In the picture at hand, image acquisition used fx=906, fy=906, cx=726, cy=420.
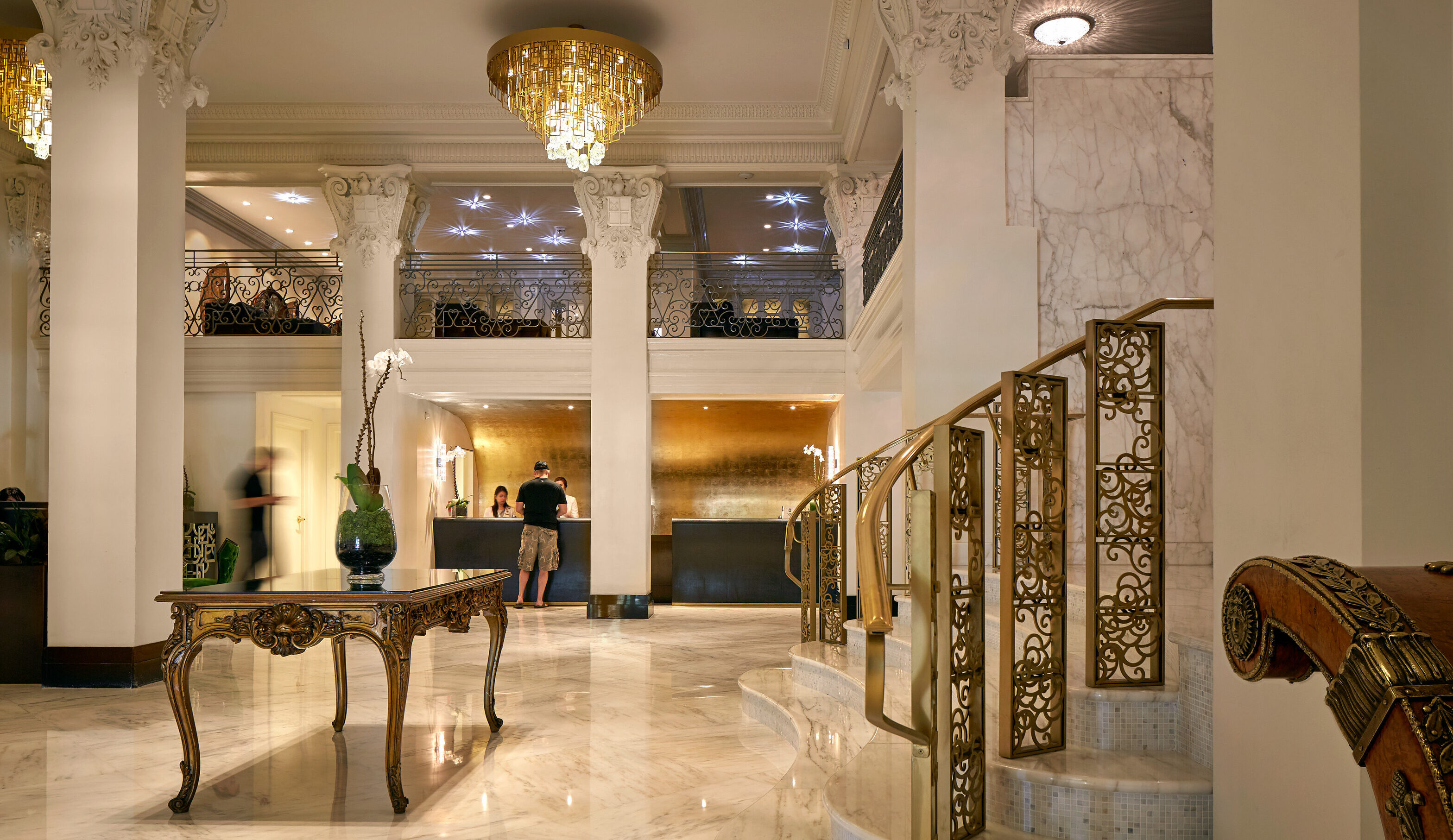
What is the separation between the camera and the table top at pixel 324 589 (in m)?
3.79

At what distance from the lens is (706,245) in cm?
1639

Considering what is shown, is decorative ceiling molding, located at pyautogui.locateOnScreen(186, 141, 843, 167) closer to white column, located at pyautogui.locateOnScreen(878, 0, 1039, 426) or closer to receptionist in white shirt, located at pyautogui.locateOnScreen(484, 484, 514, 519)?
white column, located at pyautogui.locateOnScreen(878, 0, 1039, 426)

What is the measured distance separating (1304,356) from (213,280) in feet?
46.5

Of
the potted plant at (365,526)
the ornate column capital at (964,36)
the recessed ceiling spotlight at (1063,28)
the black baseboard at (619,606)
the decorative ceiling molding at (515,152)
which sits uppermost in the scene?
the decorative ceiling molding at (515,152)

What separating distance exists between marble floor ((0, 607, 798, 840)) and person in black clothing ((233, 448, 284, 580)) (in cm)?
544

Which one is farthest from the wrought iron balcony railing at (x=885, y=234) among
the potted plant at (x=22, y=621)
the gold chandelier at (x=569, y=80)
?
the potted plant at (x=22, y=621)

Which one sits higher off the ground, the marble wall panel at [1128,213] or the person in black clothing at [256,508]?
the marble wall panel at [1128,213]

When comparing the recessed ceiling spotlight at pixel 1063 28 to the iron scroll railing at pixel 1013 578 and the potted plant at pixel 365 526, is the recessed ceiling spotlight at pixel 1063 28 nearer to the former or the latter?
the iron scroll railing at pixel 1013 578

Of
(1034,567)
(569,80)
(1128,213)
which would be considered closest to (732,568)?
(569,80)

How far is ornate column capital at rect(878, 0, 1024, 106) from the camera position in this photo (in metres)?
6.34

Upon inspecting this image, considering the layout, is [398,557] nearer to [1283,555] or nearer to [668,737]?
[668,737]

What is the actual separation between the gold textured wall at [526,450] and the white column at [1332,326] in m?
13.0

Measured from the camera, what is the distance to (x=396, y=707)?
3773mm

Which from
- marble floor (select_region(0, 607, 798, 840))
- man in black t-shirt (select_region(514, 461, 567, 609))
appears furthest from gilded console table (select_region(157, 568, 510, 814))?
man in black t-shirt (select_region(514, 461, 567, 609))
